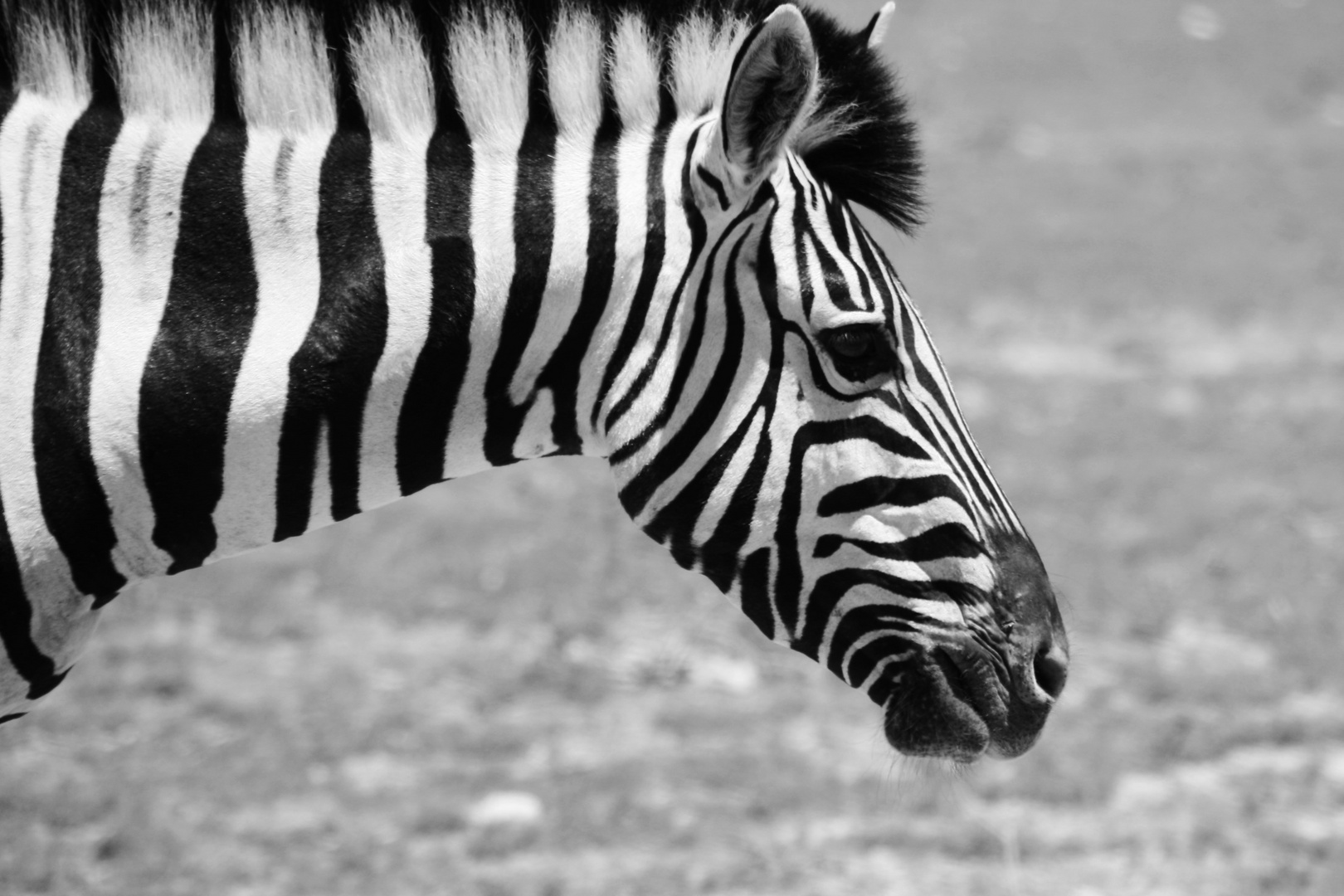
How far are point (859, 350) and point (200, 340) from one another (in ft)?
3.66

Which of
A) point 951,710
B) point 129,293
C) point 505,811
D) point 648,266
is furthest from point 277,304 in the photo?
point 505,811

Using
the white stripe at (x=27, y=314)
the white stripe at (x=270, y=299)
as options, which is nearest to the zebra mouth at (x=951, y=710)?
the white stripe at (x=270, y=299)

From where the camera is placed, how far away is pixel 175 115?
2350mm

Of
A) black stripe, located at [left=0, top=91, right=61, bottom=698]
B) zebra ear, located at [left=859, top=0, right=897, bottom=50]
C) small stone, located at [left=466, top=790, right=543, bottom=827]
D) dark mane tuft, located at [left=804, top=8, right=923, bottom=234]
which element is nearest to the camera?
black stripe, located at [left=0, top=91, right=61, bottom=698]

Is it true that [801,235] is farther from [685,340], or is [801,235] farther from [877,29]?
[877,29]

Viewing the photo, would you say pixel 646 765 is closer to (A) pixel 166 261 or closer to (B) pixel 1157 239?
(A) pixel 166 261

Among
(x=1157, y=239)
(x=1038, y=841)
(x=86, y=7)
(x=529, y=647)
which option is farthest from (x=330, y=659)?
(x=1157, y=239)

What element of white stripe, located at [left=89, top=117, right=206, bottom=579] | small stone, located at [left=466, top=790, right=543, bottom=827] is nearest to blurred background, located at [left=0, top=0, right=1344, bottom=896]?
small stone, located at [left=466, top=790, right=543, bottom=827]

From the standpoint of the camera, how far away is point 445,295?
7.61 feet

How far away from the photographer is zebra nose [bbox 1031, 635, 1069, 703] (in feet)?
7.97

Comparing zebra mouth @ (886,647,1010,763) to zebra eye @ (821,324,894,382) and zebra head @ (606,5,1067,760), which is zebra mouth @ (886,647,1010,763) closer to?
zebra head @ (606,5,1067,760)

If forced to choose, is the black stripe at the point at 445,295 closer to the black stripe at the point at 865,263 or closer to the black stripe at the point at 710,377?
the black stripe at the point at 710,377

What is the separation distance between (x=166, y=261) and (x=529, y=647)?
3.97 metres

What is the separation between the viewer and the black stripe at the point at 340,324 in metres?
Answer: 2.29
